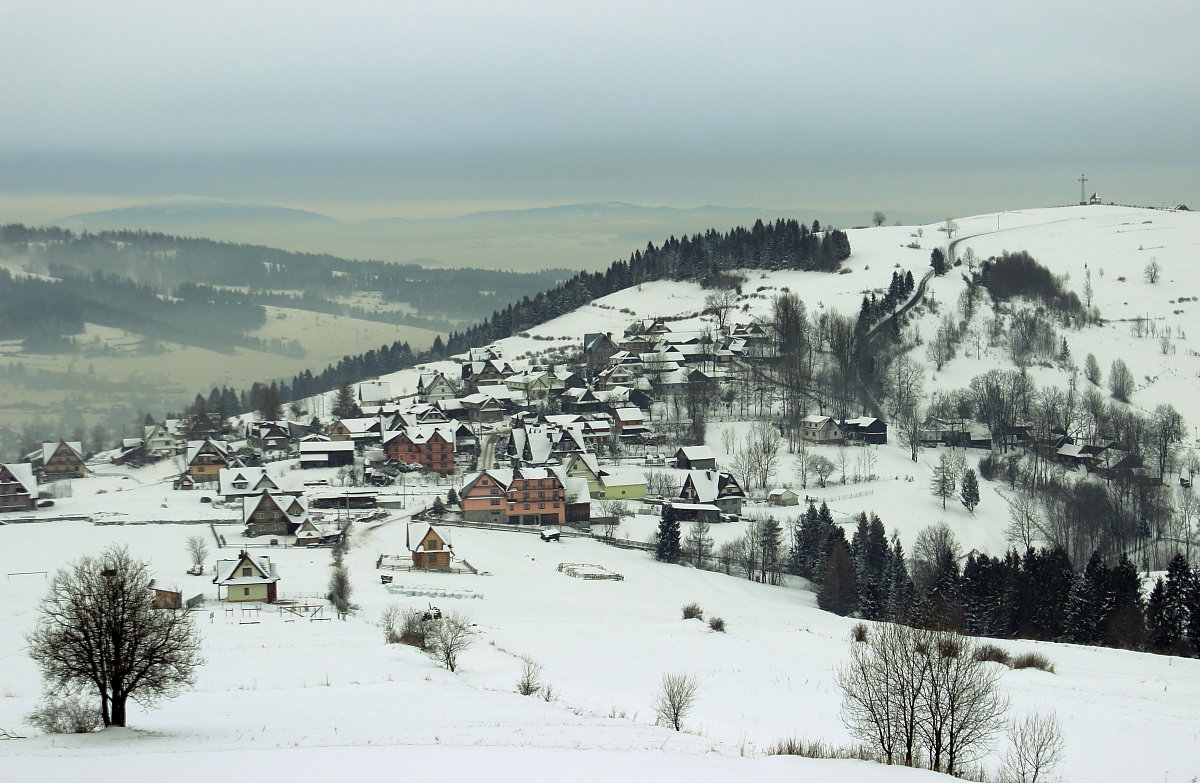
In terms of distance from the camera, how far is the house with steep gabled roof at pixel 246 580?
37.4m

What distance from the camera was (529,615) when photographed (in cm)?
3703

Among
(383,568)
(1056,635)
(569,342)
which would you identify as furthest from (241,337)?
(1056,635)

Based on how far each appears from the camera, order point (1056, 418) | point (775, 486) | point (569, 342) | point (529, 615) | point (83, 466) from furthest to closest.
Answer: point (569, 342) → point (1056, 418) → point (83, 466) → point (775, 486) → point (529, 615)

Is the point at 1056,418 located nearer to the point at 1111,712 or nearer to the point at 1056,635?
the point at 1056,635

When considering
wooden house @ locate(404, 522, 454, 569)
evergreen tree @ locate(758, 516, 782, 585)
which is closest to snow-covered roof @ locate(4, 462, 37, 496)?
wooden house @ locate(404, 522, 454, 569)

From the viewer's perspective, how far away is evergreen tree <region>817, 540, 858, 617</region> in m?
46.0

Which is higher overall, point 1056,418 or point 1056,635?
point 1056,418

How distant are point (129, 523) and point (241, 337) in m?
87.8

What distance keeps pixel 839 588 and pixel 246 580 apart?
2655 centimetres

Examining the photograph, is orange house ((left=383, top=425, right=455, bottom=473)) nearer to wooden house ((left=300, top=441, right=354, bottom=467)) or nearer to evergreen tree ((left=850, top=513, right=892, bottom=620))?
wooden house ((left=300, top=441, right=354, bottom=467))

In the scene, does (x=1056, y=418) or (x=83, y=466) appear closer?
(x=83, y=466)

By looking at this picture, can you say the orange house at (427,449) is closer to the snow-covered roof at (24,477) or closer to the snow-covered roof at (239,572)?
the snow-covered roof at (24,477)

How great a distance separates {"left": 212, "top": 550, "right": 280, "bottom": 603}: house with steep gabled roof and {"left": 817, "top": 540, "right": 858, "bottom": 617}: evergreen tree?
24857 mm

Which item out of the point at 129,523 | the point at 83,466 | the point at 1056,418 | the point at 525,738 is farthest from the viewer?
the point at 1056,418
